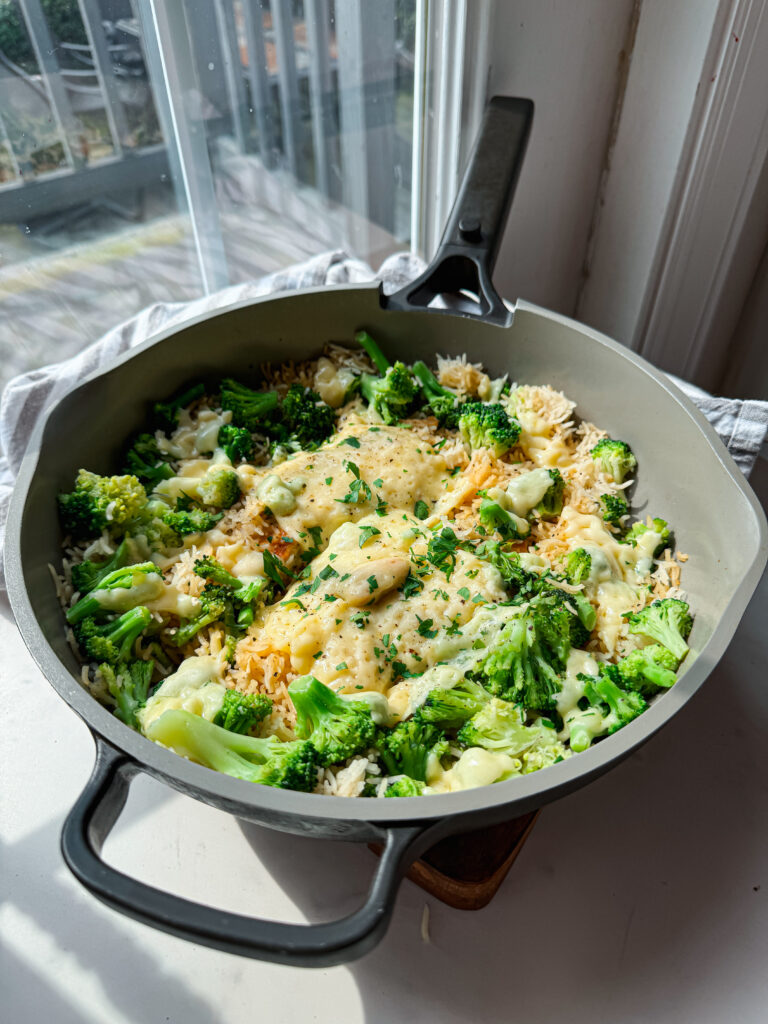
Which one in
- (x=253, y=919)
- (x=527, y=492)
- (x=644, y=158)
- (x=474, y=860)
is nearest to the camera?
(x=253, y=919)

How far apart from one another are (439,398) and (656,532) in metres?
0.54

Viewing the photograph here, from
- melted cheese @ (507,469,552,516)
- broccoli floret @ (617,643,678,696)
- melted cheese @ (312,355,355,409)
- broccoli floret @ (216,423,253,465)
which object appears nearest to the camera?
broccoli floret @ (617,643,678,696)

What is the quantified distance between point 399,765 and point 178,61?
1.55 m

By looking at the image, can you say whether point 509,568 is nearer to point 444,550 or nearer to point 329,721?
point 444,550

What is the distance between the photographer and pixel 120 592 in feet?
4.35

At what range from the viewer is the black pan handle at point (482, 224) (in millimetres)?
1621

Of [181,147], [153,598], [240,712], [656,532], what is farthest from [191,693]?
[181,147]

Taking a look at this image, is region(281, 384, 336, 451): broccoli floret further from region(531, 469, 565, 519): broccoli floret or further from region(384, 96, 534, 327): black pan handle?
region(531, 469, 565, 519): broccoli floret

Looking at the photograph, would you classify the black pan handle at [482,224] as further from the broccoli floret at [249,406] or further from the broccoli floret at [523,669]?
the broccoli floret at [523,669]

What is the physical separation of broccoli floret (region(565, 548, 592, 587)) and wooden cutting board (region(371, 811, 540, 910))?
0.39 m

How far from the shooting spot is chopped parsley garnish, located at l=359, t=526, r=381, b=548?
142 cm

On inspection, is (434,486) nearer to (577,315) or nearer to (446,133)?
(446,133)

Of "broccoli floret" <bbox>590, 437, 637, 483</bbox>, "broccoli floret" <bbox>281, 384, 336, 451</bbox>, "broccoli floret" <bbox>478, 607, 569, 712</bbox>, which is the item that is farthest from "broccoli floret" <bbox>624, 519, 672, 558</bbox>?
"broccoli floret" <bbox>281, 384, 336, 451</bbox>

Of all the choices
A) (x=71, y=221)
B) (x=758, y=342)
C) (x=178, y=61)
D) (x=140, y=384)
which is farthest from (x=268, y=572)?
(x=758, y=342)
